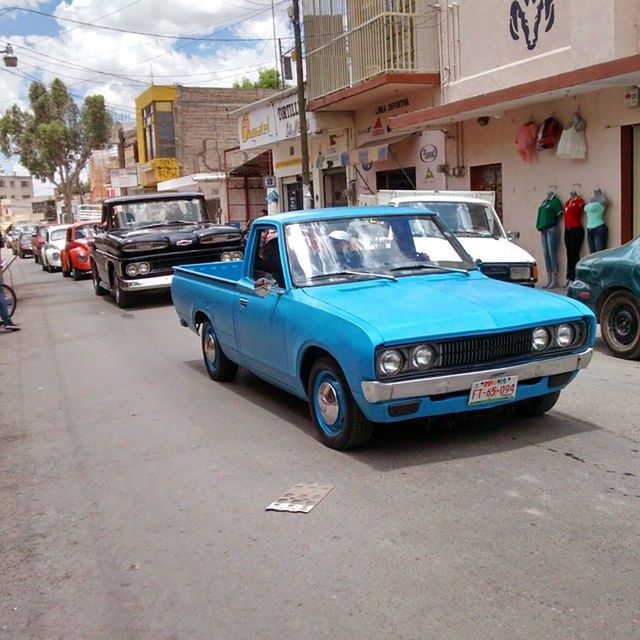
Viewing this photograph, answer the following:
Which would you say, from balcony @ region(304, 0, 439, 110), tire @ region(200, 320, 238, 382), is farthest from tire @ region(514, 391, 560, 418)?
balcony @ region(304, 0, 439, 110)

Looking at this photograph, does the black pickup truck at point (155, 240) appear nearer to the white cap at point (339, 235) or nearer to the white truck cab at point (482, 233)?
the white truck cab at point (482, 233)

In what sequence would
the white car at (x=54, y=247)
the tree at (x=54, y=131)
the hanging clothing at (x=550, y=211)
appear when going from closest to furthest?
the hanging clothing at (x=550, y=211) → the white car at (x=54, y=247) → the tree at (x=54, y=131)

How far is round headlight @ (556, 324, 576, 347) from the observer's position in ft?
18.1

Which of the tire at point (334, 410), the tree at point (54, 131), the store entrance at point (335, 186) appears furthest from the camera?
the tree at point (54, 131)

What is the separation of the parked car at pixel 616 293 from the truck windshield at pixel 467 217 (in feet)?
11.7

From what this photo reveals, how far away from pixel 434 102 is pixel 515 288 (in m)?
13.8

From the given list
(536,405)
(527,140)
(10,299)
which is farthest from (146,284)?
(536,405)

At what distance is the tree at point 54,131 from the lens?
57375mm

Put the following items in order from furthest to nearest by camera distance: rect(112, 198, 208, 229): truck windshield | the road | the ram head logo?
rect(112, 198, 208, 229): truck windshield < the ram head logo < the road

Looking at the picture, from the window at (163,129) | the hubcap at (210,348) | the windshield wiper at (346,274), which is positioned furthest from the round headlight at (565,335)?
the window at (163,129)

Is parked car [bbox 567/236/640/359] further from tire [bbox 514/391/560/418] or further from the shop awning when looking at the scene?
the shop awning

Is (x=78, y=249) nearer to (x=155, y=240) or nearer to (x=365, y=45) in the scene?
(x=155, y=240)

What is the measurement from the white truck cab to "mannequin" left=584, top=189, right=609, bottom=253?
181 centimetres

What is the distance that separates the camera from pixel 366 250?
255 inches
